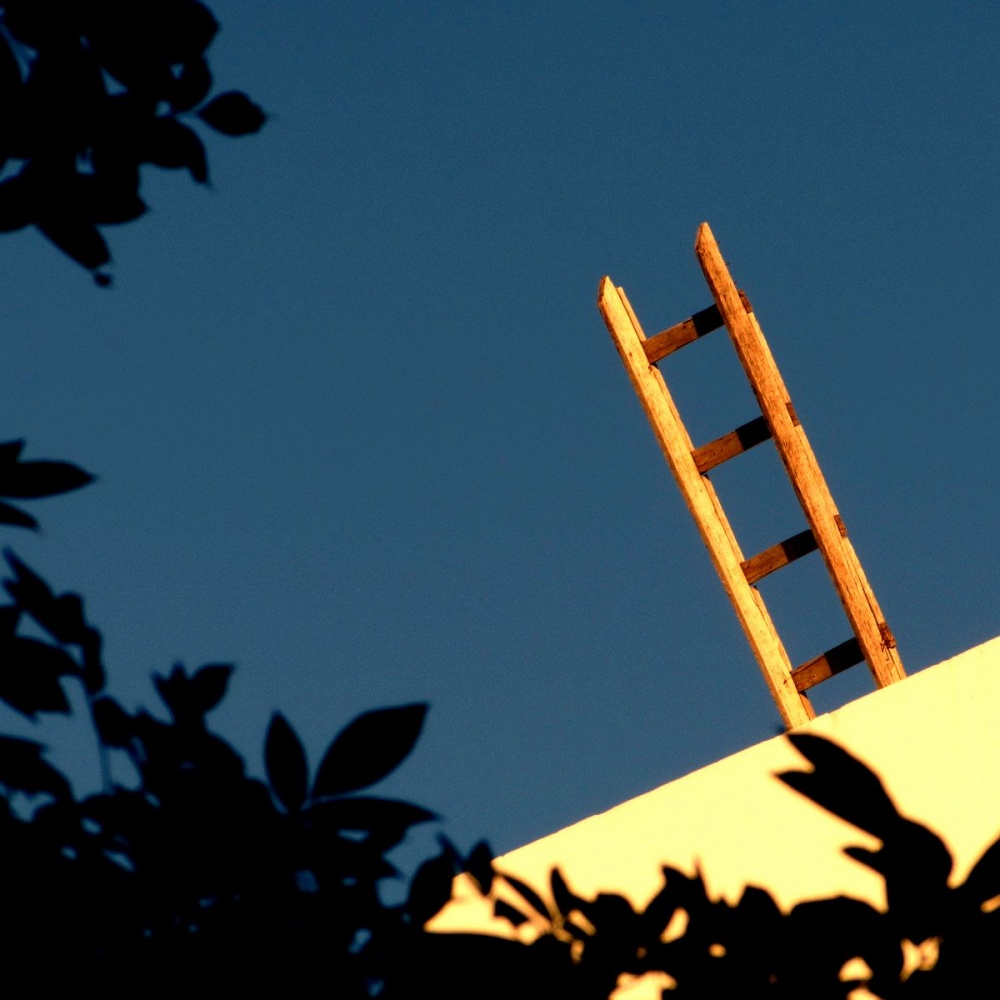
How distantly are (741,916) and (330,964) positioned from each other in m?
0.50

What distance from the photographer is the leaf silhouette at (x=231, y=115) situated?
1695 millimetres

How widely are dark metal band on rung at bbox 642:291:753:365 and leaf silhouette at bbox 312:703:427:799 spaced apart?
3399 millimetres

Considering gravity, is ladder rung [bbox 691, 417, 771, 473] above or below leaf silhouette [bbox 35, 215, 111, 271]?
above

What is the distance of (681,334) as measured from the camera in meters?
4.59

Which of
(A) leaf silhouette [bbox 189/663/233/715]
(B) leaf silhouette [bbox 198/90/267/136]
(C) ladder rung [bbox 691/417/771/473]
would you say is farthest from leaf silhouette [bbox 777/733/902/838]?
(C) ladder rung [bbox 691/417/771/473]

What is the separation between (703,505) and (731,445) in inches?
9.4

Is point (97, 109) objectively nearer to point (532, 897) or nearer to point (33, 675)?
point (33, 675)

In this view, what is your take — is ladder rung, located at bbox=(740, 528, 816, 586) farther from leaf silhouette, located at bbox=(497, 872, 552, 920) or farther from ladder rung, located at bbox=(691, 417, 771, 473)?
leaf silhouette, located at bbox=(497, 872, 552, 920)

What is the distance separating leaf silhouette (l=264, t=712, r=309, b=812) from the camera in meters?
1.36

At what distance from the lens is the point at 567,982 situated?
1414mm

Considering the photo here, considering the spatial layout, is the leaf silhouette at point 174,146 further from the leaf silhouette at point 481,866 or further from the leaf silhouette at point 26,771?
the leaf silhouette at point 481,866

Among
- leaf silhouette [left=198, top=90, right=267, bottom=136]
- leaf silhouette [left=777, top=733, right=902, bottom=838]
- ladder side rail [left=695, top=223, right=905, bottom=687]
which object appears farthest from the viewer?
ladder side rail [left=695, top=223, right=905, bottom=687]

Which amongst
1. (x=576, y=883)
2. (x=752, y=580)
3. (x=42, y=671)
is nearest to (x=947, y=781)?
(x=576, y=883)

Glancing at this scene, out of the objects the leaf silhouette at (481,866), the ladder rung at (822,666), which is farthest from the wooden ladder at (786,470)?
the leaf silhouette at (481,866)
